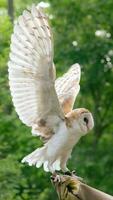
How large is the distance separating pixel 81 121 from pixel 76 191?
116 cm

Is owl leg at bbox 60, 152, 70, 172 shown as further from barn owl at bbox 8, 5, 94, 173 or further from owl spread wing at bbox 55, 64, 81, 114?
owl spread wing at bbox 55, 64, 81, 114

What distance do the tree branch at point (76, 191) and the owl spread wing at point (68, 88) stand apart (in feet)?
5.05

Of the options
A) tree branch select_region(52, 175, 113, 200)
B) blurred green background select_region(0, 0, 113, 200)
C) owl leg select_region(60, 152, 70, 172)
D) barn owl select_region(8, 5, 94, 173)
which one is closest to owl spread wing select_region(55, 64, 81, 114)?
barn owl select_region(8, 5, 94, 173)

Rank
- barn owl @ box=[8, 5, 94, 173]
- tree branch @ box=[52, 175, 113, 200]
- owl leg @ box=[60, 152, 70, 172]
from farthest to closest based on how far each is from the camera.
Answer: barn owl @ box=[8, 5, 94, 173] → owl leg @ box=[60, 152, 70, 172] → tree branch @ box=[52, 175, 113, 200]

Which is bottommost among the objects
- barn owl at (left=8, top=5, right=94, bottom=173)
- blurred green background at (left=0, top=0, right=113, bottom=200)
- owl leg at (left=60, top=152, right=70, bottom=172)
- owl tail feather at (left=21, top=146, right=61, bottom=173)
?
owl leg at (left=60, top=152, right=70, bottom=172)

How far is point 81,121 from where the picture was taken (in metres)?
6.05

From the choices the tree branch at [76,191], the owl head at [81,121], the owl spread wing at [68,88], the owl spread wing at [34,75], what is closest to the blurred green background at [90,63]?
the owl spread wing at [68,88]

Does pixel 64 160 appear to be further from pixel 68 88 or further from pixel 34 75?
pixel 68 88

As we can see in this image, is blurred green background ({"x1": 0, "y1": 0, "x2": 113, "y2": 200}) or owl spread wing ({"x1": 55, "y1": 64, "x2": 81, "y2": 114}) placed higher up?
blurred green background ({"x1": 0, "y1": 0, "x2": 113, "y2": 200})

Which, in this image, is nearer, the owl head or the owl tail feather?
the owl head

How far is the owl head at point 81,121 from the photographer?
5.99 m

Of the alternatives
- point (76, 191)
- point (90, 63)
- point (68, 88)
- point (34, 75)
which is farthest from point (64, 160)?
point (90, 63)

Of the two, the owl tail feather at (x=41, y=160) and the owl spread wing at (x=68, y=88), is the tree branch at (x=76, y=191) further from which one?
the owl spread wing at (x=68, y=88)

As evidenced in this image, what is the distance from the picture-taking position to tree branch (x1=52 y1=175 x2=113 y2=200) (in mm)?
4887
